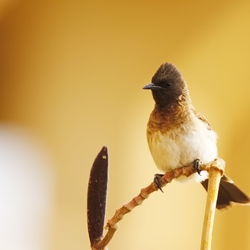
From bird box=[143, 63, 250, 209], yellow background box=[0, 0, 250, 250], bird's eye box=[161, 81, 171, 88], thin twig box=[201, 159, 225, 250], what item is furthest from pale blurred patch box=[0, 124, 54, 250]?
thin twig box=[201, 159, 225, 250]

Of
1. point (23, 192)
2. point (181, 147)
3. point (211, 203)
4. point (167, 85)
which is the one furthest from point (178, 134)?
point (23, 192)

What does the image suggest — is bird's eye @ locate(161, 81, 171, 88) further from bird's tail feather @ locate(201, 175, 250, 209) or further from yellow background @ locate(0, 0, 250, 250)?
yellow background @ locate(0, 0, 250, 250)

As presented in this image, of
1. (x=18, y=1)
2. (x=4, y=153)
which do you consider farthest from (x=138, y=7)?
(x=4, y=153)

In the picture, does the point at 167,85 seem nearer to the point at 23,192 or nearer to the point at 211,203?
the point at 211,203

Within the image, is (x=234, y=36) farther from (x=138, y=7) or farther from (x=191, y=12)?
(x=138, y=7)

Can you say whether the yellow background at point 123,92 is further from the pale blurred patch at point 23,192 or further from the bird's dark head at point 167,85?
the bird's dark head at point 167,85

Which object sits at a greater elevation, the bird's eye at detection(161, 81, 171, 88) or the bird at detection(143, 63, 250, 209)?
the bird's eye at detection(161, 81, 171, 88)
